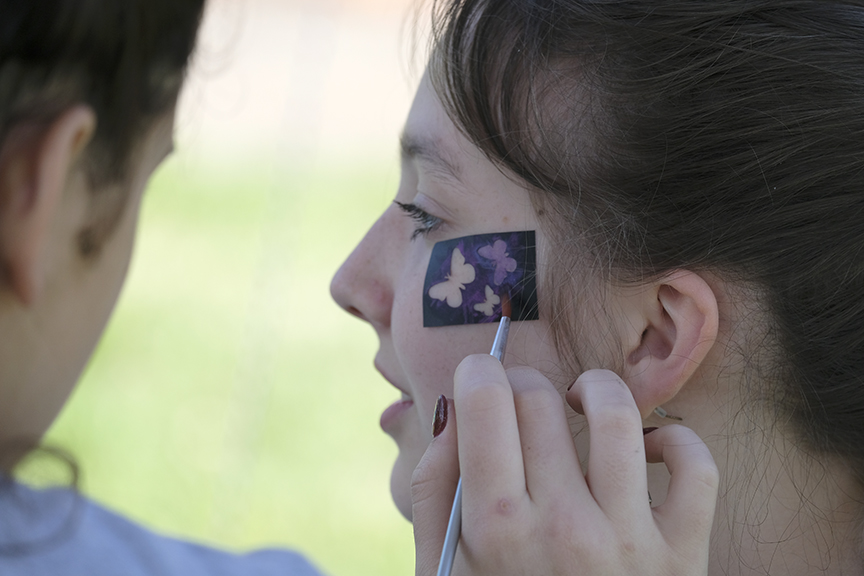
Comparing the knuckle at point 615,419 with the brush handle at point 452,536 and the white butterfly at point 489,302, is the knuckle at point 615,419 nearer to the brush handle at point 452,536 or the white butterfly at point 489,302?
the brush handle at point 452,536

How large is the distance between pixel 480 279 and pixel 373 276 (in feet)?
0.84

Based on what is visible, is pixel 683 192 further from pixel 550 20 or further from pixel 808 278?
pixel 550 20

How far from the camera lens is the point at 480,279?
4.17 feet

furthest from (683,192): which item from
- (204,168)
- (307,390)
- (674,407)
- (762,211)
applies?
(204,168)

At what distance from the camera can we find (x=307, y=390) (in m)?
4.79

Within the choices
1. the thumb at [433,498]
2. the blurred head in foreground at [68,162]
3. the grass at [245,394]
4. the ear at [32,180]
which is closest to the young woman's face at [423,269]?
the thumb at [433,498]

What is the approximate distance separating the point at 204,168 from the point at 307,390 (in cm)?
402

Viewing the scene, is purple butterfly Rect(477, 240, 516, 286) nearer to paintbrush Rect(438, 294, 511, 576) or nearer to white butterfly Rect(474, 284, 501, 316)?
white butterfly Rect(474, 284, 501, 316)

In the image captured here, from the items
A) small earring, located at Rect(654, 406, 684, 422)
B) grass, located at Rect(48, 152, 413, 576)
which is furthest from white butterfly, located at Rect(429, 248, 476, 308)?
grass, located at Rect(48, 152, 413, 576)

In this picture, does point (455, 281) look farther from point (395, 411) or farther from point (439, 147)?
point (395, 411)

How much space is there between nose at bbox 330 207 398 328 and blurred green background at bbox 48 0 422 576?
0.44 m

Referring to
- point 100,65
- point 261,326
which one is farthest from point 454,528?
point 261,326

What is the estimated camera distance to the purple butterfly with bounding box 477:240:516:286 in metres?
1.25

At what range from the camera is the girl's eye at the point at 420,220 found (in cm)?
134
